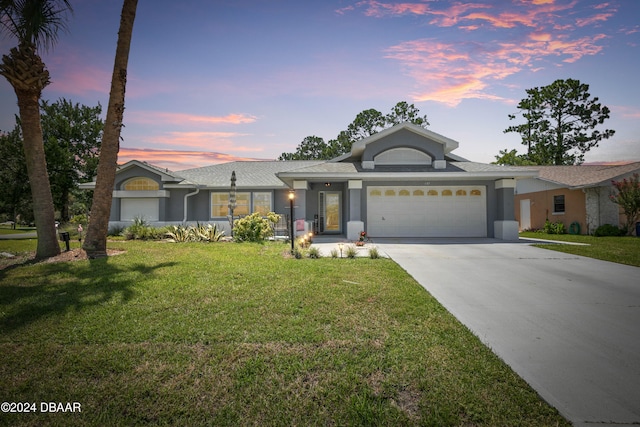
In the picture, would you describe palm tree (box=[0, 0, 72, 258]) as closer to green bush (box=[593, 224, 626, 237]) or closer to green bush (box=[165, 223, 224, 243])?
green bush (box=[165, 223, 224, 243])

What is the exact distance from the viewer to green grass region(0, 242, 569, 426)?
2.51 metres

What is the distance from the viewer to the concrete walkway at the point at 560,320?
2.77 meters

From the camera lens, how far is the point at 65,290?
5895 mm

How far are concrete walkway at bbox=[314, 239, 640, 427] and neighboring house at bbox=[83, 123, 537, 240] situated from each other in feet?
20.1

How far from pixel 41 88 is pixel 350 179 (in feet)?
38.7

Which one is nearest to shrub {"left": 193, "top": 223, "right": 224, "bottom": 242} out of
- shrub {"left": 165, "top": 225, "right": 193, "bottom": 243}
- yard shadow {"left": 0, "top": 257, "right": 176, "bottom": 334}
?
shrub {"left": 165, "top": 225, "right": 193, "bottom": 243}

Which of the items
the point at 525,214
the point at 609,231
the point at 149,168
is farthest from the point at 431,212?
the point at 149,168

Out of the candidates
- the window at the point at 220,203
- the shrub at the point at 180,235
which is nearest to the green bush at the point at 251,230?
the shrub at the point at 180,235

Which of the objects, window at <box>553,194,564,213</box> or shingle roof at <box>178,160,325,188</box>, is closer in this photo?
shingle roof at <box>178,160,325,188</box>

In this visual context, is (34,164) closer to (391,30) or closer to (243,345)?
(243,345)

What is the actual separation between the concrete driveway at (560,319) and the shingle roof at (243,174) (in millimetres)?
11944

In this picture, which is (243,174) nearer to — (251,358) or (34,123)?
(34,123)

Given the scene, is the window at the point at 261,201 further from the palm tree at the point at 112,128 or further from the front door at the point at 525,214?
the front door at the point at 525,214

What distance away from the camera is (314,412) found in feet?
8.23
